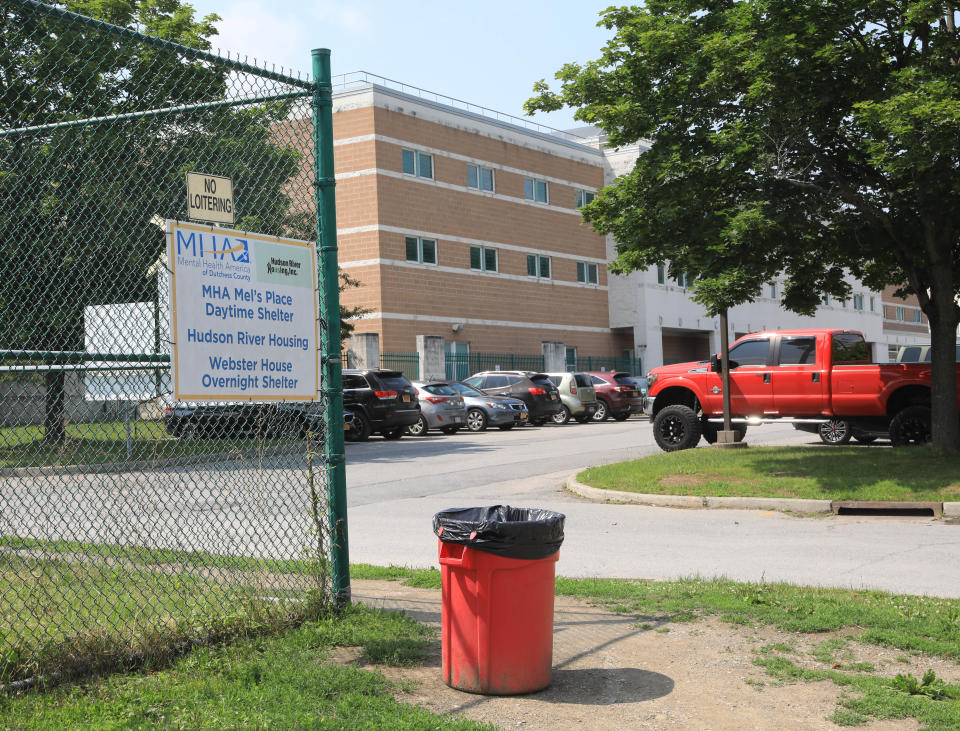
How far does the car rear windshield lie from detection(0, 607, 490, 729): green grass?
20.4 metres

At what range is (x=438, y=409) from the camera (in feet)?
92.3

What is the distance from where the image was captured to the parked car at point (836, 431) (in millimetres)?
18594

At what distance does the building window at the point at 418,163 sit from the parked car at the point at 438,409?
15.1 m

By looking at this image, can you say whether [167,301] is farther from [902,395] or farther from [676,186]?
[902,395]

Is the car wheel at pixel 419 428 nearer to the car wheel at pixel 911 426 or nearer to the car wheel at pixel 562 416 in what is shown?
the car wheel at pixel 562 416

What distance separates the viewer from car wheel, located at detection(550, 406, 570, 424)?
33.4 m

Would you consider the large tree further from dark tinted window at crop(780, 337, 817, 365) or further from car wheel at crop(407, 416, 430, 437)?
car wheel at crop(407, 416, 430, 437)

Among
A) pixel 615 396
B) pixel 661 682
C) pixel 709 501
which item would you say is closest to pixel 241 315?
pixel 661 682

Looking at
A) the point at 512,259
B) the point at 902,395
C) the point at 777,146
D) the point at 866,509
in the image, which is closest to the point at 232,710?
the point at 866,509

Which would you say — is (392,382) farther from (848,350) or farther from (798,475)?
(798,475)

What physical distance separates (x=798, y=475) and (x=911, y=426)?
12.8 feet

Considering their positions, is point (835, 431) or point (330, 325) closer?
point (330, 325)

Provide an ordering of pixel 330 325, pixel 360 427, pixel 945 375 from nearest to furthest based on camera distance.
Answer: pixel 330 325
pixel 945 375
pixel 360 427

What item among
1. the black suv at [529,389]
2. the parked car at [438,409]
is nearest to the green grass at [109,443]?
the parked car at [438,409]
